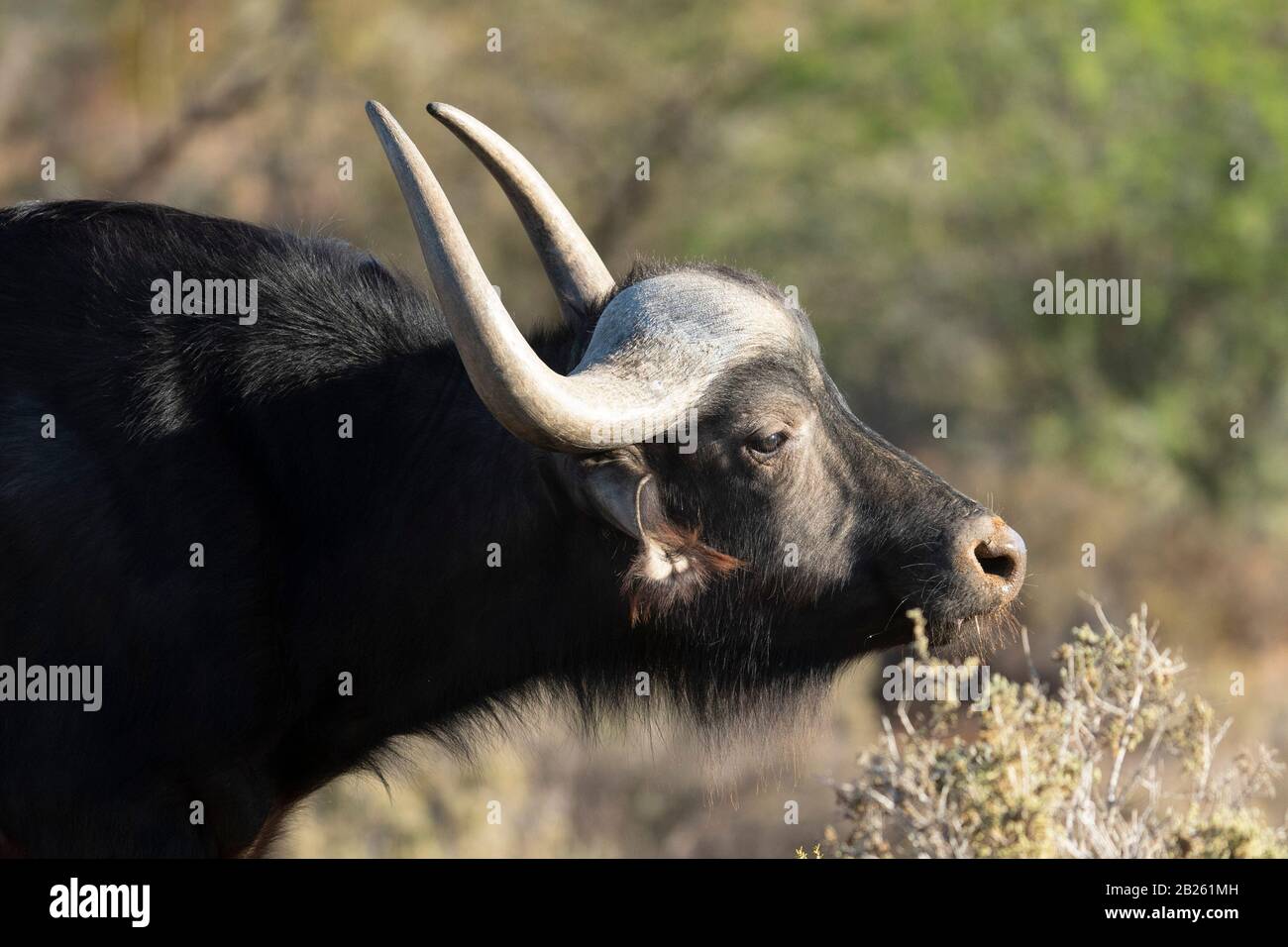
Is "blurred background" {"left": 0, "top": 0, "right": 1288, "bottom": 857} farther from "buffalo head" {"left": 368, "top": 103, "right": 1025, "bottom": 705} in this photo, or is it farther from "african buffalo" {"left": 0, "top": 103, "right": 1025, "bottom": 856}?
"buffalo head" {"left": 368, "top": 103, "right": 1025, "bottom": 705}

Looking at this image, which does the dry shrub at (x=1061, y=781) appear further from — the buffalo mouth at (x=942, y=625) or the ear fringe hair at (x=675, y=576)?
the ear fringe hair at (x=675, y=576)

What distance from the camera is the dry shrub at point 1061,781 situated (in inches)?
189

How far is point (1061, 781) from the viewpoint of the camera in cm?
486

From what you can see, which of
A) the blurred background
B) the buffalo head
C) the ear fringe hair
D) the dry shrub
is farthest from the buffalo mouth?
the blurred background

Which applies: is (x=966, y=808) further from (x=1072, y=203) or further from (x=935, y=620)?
(x=1072, y=203)

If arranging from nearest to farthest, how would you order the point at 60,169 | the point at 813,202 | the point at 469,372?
1. the point at 469,372
2. the point at 60,169
3. the point at 813,202

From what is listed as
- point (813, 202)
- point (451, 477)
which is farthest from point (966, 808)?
point (813, 202)

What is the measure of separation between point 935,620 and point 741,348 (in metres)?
0.99

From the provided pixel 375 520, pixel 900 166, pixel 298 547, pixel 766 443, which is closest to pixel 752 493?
pixel 766 443

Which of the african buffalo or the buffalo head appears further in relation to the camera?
the buffalo head

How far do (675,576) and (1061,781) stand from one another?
1.27 meters

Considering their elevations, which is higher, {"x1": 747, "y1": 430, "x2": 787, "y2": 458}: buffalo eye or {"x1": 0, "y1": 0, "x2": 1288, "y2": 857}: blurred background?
{"x1": 0, "y1": 0, "x2": 1288, "y2": 857}: blurred background

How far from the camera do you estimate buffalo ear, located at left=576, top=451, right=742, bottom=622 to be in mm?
4836

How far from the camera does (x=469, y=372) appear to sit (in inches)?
177
